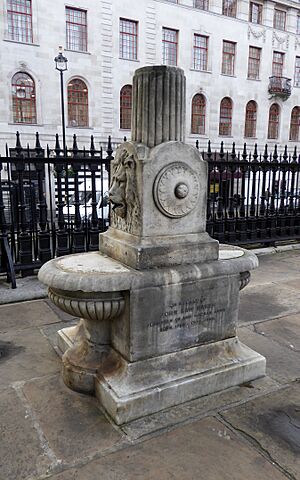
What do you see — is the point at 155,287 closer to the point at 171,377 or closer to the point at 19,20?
the point at 171,377

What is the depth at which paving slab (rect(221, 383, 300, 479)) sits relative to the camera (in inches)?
103

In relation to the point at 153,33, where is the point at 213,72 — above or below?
below

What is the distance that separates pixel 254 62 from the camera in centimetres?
3394

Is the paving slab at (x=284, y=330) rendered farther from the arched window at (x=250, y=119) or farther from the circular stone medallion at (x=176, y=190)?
the arched window at (x=250, y=119)

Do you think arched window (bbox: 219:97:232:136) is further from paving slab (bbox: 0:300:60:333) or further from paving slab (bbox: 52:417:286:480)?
paving slab (bbox: 52:417:286:480)

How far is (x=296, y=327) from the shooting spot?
187 inches

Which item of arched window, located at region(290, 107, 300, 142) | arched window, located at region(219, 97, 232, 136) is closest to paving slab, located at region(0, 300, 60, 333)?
arched window, located at region(219, 97, 232, 136)

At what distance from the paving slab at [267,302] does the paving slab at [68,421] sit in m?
2.43

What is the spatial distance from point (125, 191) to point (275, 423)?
217 centimetres

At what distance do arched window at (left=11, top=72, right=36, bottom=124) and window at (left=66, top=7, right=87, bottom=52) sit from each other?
3.81 metres

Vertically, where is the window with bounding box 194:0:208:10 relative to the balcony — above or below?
above

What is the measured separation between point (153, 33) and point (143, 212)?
29047 millimetres

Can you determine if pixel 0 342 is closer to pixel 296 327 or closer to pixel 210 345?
pixel 210 345

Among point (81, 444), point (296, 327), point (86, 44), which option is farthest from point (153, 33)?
point (81, 444)
